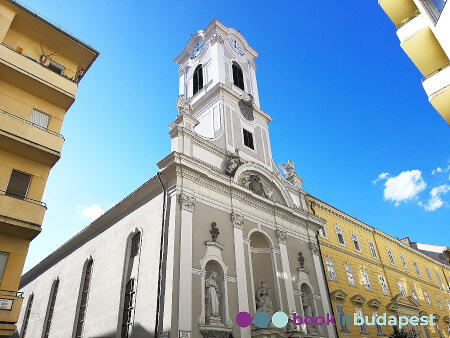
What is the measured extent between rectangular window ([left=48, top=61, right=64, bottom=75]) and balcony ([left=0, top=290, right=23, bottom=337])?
9.67 m

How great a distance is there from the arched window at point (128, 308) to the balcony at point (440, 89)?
15318mm

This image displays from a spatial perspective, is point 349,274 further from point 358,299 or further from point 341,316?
point 341,316

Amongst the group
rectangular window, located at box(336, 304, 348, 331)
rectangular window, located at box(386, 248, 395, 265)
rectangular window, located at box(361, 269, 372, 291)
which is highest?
rectangular window, located at box(386, 248, 395, 265)

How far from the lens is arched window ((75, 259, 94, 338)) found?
69.9ft

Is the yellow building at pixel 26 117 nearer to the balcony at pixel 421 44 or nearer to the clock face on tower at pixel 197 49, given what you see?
the balcony at pixel 421 44

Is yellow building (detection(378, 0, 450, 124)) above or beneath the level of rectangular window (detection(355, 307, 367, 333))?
above

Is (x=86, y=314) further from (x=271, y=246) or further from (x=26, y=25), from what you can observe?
(x=26, y=25)

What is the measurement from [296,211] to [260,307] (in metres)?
7.98

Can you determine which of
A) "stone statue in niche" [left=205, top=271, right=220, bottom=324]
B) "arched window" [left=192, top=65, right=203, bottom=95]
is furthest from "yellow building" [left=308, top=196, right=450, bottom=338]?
"arched window" [left=192, top=65, right=203, bottom=95]

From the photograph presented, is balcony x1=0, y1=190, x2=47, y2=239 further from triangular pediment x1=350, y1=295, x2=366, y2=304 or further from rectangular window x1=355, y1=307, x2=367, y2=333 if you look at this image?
rectangular window x1=355, y1=307, x2=367, y2=333

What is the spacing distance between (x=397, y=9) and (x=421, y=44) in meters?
2.36

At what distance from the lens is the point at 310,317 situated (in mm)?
21078

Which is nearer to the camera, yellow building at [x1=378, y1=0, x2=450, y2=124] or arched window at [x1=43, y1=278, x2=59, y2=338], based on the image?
yellow building at [x1=378, y1=0, x2=450, y2=124]

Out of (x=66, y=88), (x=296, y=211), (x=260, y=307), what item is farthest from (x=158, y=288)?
(x=296, y=211)
